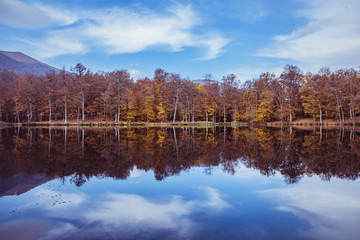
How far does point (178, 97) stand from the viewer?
196 feet

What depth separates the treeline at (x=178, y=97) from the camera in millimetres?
56406

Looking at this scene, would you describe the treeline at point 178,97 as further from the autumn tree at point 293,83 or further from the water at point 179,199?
the water at point 179,199

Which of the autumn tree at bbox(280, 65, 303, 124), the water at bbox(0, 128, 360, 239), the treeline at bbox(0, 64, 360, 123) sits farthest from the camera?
the autumn tree at bbox(280, 65, 303, 124)

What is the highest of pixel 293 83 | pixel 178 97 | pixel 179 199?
pixel 293 83

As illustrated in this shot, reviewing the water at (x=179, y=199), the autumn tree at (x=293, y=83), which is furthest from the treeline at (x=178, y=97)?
the water at (x=179, y=199)

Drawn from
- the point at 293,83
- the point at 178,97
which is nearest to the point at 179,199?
the point at 178,97

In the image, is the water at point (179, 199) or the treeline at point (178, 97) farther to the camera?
the treeline at point (178, 97)

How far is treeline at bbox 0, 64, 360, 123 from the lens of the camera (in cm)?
5641

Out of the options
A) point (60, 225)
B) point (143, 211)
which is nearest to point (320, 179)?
point (143, 211)

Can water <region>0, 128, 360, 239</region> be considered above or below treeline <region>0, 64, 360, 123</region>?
below

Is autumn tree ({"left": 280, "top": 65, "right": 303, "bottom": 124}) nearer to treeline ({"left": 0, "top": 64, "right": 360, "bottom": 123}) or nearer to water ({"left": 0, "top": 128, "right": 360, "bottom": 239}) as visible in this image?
treeline ({"left": 0, "top": 64, "right": 360, "bottom": 123})

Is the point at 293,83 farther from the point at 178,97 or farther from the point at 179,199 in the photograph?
the point at 179,199

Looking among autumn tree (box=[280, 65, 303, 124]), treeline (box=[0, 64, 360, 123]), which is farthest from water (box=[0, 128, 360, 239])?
autumn tree (box=[280, 65, 303, 124])

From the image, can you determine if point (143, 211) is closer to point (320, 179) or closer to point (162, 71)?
point (320, 179)
